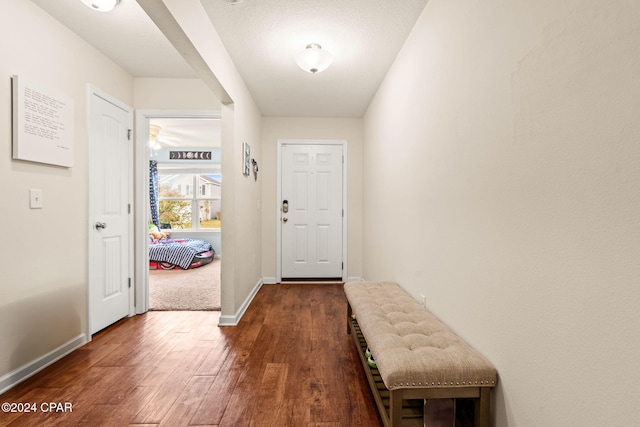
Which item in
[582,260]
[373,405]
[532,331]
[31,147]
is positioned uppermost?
[31,147]

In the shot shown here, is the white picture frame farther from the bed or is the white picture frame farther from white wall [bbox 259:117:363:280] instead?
the bed

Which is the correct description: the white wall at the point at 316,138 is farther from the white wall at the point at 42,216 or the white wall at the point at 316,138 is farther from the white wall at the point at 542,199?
the white wall at the point at 542,199

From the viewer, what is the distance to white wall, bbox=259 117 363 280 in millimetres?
4492

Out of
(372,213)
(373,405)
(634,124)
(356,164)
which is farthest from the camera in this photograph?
(356,164)

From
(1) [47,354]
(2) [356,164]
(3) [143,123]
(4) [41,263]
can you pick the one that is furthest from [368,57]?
(1) [47,354]

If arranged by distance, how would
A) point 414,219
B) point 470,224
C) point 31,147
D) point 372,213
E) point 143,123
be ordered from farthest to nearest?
point 372,213
point 143,123
point 414,219
point 31,147
point 470,224

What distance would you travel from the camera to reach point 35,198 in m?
2.03

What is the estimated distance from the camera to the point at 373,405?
5.47ft

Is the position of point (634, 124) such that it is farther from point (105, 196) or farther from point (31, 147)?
point (105, 196)

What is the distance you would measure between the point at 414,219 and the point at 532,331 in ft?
4.07

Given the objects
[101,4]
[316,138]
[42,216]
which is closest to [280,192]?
[316,138]

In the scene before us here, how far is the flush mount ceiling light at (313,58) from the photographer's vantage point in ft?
8.20

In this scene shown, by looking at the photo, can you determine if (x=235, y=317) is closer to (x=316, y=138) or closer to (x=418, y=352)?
(x=418, y=352)

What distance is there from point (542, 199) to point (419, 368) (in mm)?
757
